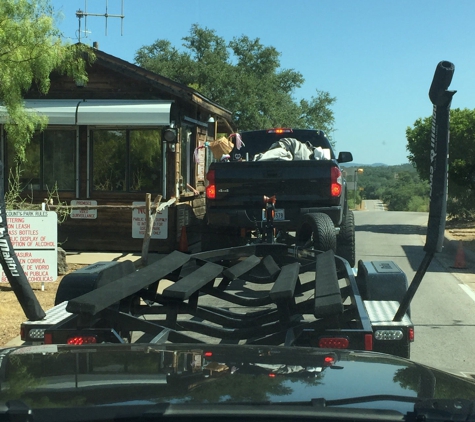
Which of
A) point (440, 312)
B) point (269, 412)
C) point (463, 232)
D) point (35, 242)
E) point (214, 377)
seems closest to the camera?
point (269, 412)

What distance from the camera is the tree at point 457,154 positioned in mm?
22122

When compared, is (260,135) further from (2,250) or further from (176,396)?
(176,396)

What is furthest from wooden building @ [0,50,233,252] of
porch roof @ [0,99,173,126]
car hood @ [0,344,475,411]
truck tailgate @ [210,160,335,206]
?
car hood @ [0,344,475,411]

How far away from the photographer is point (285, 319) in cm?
398

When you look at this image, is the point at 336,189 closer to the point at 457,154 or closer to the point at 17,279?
the point at 17,279

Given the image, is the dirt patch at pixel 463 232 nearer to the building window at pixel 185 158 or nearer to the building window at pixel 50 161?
the building window at pixel 185 158

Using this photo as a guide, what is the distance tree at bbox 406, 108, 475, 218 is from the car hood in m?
20.3

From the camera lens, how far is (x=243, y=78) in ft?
127

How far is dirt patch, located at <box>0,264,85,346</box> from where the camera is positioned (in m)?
7.42

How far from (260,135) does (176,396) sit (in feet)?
37.7

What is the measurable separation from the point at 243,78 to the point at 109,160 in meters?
24.7

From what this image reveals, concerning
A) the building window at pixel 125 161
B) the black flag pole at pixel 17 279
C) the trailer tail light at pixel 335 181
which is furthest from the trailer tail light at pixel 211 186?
the black flag pole at pixel 17 279

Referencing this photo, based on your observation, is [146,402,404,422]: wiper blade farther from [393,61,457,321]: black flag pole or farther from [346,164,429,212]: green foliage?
[346,164,429,212]: green foliage

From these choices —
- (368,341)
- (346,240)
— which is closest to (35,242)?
(346,240)
